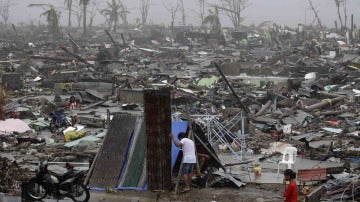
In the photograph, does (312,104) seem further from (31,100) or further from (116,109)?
(31,100)

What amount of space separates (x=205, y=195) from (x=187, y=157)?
2.40ft

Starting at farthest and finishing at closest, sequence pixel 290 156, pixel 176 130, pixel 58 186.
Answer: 1. pixel 290 156
2. pixel 176 130
3. pixel 58 186

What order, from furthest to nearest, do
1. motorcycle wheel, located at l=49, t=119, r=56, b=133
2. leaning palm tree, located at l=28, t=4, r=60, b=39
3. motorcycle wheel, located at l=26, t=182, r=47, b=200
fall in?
leaning palm tree, located at l=28, t=4, r=60, b=39, motorcycle wheel, located at l=49, t=119, r=56, b=133, motorcycle wheel, located at l=26, t=182, r=47, b=200

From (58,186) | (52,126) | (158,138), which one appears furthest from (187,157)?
(52,126)

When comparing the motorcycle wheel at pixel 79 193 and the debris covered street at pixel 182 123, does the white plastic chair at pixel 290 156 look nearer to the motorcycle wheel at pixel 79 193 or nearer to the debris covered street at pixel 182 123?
the debris covered street at pixel 182 123

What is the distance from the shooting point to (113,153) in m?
10.3

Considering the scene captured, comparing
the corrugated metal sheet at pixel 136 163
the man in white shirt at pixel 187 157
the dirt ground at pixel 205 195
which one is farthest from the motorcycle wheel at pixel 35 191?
the man in white shirt at pixel 187 157

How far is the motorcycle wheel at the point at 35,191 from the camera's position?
9203 mm

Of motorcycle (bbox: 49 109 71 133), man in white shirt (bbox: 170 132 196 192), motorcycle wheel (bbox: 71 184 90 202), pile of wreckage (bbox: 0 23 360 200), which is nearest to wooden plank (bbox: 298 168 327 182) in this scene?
pile of wreckage (bbox: 0 23 360 200)

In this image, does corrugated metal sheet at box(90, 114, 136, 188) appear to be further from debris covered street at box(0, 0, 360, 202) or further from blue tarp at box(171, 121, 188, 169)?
blue tarp at box(171, 121, 188, 169)

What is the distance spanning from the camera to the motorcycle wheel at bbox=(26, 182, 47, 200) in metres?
9.20

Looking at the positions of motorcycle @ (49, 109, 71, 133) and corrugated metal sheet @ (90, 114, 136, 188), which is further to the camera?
motorcycle @ (49, 109, 71, 133)

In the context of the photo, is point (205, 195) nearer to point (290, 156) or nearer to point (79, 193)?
point (79, 193)

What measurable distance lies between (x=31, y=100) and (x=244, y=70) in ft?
39.2
